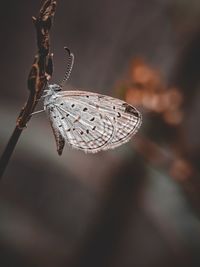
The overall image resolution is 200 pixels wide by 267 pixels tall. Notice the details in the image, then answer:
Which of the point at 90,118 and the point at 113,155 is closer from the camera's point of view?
the point at 90,118

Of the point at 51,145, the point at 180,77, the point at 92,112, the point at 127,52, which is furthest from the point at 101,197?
the point at 92,112

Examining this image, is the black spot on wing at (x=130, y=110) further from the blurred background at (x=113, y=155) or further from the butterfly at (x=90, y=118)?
the blurred background at (x=113, y=155)

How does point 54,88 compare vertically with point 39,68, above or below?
above

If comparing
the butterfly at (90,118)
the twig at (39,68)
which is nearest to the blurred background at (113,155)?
the butterfly at (90,118)

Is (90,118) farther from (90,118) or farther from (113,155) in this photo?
(113,155)

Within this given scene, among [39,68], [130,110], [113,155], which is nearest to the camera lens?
[39,68]

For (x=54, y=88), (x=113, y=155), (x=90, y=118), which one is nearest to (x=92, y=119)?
(x=90, y=118)

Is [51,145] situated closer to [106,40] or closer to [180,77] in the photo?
[180,77]
